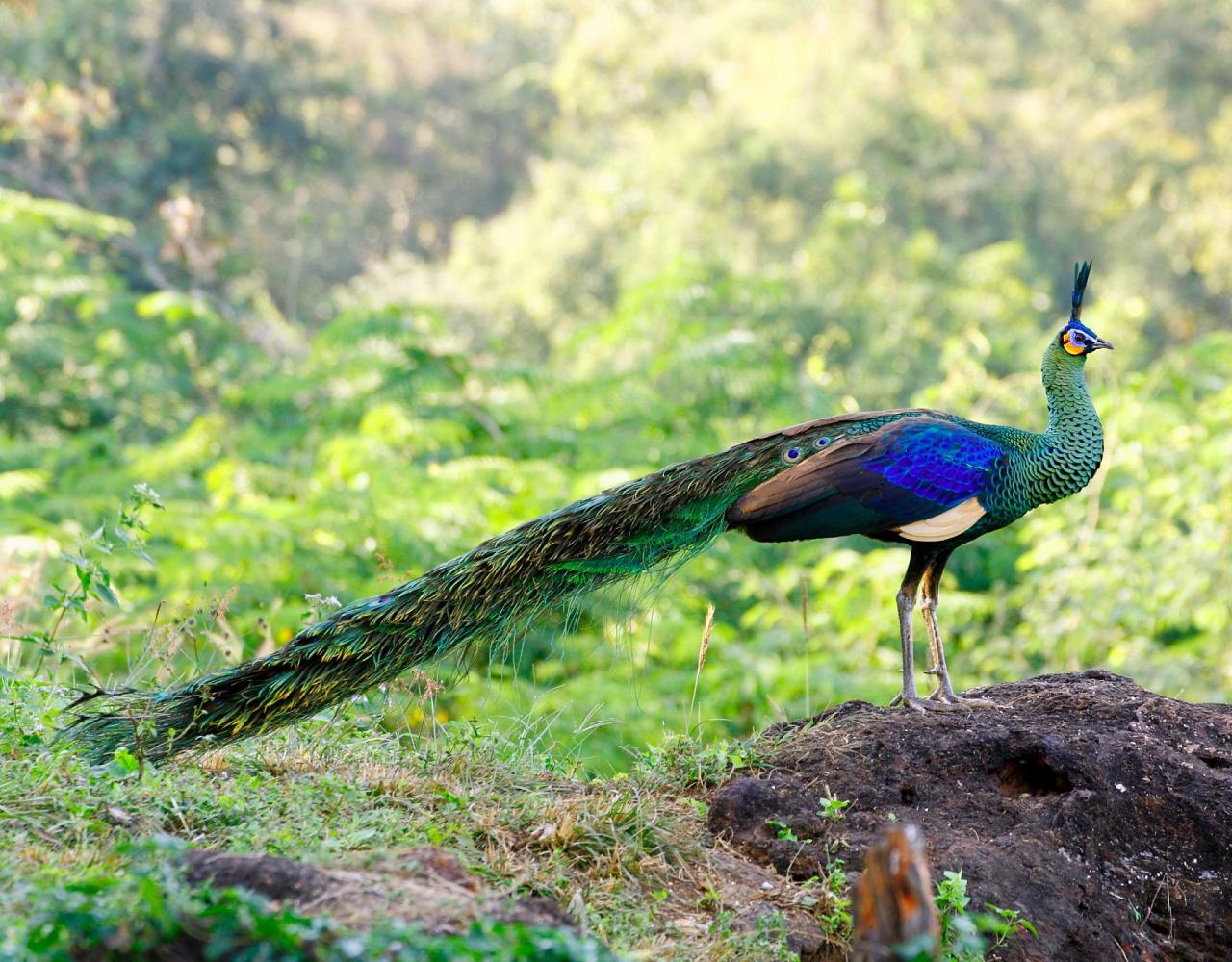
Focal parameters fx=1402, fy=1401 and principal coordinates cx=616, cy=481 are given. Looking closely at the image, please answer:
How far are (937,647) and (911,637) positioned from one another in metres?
0.17

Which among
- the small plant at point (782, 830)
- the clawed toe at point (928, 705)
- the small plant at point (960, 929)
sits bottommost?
the small plant at point (960, 929)

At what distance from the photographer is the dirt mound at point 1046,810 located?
15.0 ft

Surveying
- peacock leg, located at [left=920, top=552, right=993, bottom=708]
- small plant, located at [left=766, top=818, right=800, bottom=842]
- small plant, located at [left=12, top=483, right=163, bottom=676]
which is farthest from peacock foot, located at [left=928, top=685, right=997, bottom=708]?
small plant, located at [left=12, top=483, right=163, bottom=676]

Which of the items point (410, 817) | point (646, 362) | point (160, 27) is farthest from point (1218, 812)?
point (160, 27)

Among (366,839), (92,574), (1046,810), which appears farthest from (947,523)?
(92,574)

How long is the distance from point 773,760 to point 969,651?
7262 mm

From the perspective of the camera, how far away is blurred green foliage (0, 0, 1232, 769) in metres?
9.10

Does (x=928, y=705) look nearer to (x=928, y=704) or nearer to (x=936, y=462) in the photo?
(x=928, y=704)

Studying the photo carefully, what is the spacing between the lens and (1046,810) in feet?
16.1

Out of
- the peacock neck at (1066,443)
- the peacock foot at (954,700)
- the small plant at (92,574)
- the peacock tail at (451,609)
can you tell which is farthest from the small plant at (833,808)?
the small plant at (92,574)

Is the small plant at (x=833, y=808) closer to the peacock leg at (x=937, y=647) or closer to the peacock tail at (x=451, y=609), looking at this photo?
the peacock leg at (x=937, y=647)

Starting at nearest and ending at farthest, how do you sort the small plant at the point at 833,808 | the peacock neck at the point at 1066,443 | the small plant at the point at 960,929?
1. the small plant at the point at 960,929
2. the small plant at the point at 833,808
3. the peacock neck at the point at 1066,443

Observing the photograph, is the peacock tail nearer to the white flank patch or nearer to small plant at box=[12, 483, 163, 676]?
small plant at box=[12, 483, 163, 676]

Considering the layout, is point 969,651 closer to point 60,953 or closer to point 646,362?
point 646,362
